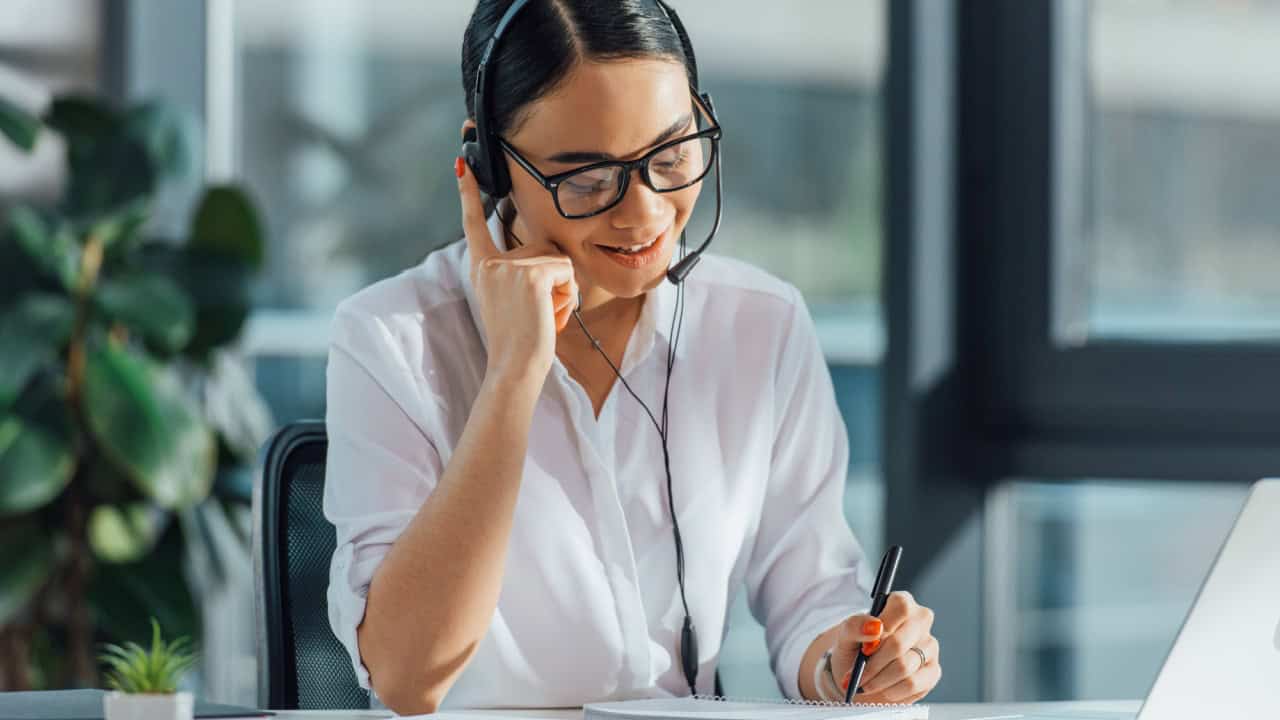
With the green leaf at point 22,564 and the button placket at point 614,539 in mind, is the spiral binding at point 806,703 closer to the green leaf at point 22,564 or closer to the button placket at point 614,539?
the button placket at point 614,539

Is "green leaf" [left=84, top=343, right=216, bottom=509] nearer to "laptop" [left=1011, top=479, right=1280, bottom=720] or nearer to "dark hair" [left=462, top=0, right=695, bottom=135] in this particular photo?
"dark hair" [left=462, top=0, right=695, bottom=135]

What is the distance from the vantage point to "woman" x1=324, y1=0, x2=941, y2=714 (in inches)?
52.1

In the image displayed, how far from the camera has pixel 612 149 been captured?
137cm

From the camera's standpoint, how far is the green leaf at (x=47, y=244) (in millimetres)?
2686

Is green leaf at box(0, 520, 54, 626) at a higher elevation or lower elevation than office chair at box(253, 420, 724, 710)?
lower

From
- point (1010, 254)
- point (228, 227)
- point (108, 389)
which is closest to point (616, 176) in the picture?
point (1010, 254)

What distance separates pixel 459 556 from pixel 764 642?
1.32ft

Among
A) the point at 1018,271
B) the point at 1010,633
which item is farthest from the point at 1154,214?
the point at 1010,633

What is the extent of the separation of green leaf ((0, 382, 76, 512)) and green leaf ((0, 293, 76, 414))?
4cm

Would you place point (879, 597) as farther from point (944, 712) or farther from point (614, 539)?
point (614, 539)

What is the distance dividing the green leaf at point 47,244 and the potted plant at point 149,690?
75.0 inches

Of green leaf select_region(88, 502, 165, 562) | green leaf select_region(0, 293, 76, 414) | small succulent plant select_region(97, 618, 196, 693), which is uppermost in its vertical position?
green leaf select_region(0, 293, 76, 414)

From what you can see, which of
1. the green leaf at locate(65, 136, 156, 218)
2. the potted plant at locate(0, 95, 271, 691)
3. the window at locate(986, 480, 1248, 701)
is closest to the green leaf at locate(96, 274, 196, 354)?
the potted plant at locate(0, 95, 271, 691)

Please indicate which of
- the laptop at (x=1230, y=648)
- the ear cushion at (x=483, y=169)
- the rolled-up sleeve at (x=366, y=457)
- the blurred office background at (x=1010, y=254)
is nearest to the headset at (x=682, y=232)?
the ear cushion at (x=483, y=169)
